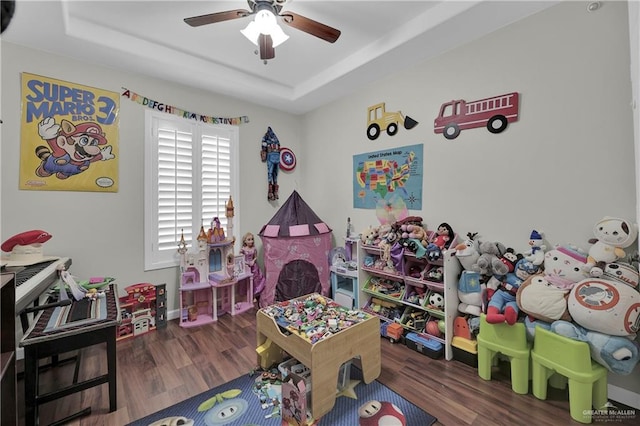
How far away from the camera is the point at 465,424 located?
158cm

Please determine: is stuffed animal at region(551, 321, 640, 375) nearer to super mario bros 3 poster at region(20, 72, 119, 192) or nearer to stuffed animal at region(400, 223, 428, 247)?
stuffed animal at region(400, 223, 428, 247)

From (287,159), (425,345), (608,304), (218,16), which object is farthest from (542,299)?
(287,159)

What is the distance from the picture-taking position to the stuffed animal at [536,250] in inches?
75.6

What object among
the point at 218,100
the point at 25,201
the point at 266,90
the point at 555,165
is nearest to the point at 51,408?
the point at 25,201

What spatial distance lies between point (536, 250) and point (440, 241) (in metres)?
0.66

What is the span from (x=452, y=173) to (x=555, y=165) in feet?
2.33

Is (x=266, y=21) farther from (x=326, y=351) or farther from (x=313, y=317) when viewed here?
(x=326, y=351)

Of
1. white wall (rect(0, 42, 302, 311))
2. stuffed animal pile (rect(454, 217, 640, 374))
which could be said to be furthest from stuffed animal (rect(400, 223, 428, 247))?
white wall (rect(0, 42, 302, 311))

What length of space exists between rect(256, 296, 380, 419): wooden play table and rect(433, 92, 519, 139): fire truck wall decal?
1.77 m

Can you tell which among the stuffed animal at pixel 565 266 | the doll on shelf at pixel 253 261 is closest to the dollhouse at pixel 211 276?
the doll on shelf at pixel 253 261

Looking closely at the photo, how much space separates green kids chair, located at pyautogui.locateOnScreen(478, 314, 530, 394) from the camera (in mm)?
1797

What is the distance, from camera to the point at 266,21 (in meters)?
1.85

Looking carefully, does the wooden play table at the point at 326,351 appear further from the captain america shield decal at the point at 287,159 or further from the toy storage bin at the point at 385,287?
the captain america shield decal at the point at 287,159

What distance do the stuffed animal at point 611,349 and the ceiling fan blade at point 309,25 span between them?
2.47m
